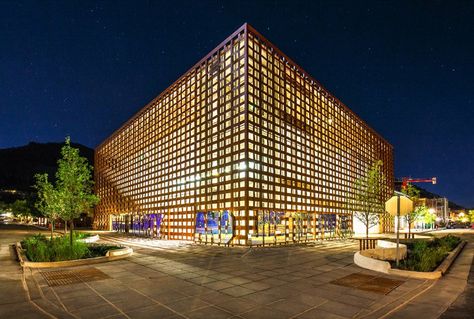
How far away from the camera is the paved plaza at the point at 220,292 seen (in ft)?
31.6

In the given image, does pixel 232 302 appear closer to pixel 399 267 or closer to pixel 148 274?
pixel 148 274

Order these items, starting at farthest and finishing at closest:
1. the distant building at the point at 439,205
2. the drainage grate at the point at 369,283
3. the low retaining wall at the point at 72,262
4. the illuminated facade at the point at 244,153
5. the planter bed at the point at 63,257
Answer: the distant building at the point at 439,205 < the illuminated facade at the point at 244,153 < the planter bed at the point at 63,257 < the low retaining wall at the point at 72,262 < the drainage grate at the point at 369,283

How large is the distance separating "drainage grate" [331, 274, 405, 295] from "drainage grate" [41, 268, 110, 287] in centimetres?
1052

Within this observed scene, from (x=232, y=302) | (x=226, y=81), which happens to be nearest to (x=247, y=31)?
(x=226, y=81)

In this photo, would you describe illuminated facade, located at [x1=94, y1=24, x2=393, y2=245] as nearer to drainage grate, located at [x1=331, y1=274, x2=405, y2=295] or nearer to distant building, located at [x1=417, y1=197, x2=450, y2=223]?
drainage grate, located at [x1=331, y1=274, x2=405, y2=295]

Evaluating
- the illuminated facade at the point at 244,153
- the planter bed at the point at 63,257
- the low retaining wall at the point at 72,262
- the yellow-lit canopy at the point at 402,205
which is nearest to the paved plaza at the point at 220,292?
the low retaining wall at the point at 72,262

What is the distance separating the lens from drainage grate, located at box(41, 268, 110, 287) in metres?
13.8

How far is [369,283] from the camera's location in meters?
13.7

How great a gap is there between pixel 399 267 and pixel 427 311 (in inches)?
262

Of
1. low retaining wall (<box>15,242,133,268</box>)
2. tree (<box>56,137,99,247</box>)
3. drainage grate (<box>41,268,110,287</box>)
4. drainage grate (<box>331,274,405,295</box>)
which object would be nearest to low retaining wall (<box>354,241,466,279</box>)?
drainage grate (<box>331,274,405,295</box>)

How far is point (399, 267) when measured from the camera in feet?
51.9

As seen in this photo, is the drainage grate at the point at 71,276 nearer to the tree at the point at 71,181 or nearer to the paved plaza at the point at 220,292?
the paved plaza at the point at 220,292

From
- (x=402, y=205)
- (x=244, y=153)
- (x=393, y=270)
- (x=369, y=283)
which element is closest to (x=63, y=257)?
(x=369, y=283)

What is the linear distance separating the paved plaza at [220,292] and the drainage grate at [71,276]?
40mm
